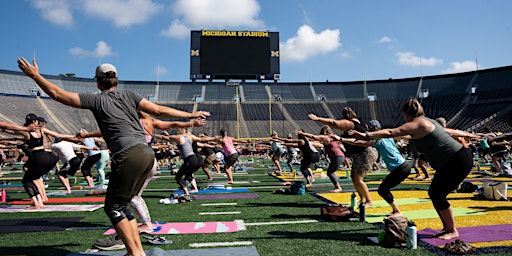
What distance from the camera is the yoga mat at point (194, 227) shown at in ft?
18.9

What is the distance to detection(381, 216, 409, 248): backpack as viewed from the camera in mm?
4684

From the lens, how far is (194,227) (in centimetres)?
609

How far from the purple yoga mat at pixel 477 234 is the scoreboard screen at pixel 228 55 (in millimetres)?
43527

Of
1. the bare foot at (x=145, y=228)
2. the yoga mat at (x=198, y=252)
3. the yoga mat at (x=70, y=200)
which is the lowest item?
the yoga mat at (x=70, y=200)

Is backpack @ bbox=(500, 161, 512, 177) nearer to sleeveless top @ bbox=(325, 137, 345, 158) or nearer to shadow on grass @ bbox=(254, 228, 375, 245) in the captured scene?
sleeveless top @ bbox=(325, 137, 345, 158)

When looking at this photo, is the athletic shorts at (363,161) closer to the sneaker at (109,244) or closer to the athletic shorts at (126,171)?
the sneaker at (109,244)

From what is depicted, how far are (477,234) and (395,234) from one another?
139 centimetres

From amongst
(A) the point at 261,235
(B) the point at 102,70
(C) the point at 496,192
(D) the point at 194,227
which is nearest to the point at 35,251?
(D) the point at 194,227

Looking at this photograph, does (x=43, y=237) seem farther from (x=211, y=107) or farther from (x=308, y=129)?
(x=211, y=107)

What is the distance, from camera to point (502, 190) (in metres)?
8.19

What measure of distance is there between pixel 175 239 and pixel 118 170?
1980 millimetres

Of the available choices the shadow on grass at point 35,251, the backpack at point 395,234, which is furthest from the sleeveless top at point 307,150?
the shadow on grass at point 35,251

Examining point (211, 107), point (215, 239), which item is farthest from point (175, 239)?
point (211, 107)

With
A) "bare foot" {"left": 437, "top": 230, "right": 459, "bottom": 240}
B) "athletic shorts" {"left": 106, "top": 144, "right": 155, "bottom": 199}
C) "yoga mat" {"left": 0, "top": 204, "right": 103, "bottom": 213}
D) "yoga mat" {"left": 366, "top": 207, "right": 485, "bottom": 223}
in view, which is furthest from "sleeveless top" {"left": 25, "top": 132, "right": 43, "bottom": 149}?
"bare foot" {"left": 437, "top": 230, "right": 459, "bottom": 240}
